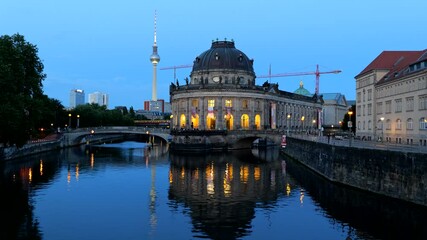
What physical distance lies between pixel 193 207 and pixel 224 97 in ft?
288

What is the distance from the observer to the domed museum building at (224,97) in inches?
5113

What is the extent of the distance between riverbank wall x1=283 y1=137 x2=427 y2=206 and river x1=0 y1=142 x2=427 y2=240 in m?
1.03

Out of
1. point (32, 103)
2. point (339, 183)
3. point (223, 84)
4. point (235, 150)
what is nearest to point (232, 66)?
point (223, 84)

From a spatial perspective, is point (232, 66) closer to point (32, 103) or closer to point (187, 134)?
point (187, 134)

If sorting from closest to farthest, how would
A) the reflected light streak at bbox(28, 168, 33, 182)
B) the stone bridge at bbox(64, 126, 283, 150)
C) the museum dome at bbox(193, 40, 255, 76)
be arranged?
the reflected light streak at bbox(28, 168, 33, 182) < the stone bridge at bbox(64, 126, 283, 150) < the museum dome at bbox(193, 40, 255, 76)

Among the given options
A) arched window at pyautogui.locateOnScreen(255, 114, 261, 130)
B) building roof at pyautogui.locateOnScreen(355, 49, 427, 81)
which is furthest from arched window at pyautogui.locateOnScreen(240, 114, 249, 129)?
building roof at pyautogui.locateOnScreen(355, 49, 427, 81)

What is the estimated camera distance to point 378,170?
1758 inches

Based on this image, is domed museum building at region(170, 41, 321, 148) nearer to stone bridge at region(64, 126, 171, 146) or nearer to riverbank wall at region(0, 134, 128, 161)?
stone bridge at region(64, 126, 171, 146)

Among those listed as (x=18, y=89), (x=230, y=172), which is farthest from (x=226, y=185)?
(x=18, y=89)

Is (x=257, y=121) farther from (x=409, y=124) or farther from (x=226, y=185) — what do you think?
(x=226, y=185)

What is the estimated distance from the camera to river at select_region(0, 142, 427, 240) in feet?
114

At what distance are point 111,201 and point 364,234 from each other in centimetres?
2441

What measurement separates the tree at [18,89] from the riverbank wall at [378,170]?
44045 mm

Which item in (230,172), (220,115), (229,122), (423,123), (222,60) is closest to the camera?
(423,123)
